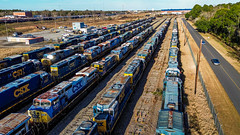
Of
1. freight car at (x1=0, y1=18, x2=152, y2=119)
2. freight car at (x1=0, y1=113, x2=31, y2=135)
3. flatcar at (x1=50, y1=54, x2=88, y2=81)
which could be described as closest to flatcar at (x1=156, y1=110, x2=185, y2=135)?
freight car at (x1=0, y1=113, x2=31, y2=135)

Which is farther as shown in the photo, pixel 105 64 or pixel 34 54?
pixel 34 54

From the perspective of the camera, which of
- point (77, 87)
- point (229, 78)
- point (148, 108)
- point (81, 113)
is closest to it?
point (81, 113)

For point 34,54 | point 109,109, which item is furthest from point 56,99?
point 34,54

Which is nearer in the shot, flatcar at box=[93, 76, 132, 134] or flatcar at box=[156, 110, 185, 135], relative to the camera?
flatcar at box=[156, 110, 185, 135]

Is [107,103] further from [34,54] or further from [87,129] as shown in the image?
[34,54]

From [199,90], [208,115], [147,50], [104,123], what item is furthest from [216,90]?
[104,123]

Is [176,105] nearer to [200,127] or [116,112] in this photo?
[200,127]

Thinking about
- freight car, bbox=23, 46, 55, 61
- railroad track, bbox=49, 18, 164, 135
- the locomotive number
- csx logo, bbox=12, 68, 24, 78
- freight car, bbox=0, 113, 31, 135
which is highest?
freight car, bbox=23, 46, 55, 61

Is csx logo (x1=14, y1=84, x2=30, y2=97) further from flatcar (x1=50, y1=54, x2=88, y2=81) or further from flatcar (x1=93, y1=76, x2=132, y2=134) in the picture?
flatcar (x1=93, y1=76, x2=132, y2=134)

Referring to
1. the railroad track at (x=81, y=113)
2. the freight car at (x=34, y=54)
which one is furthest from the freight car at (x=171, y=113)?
the freight car at (x=34, y=54)
